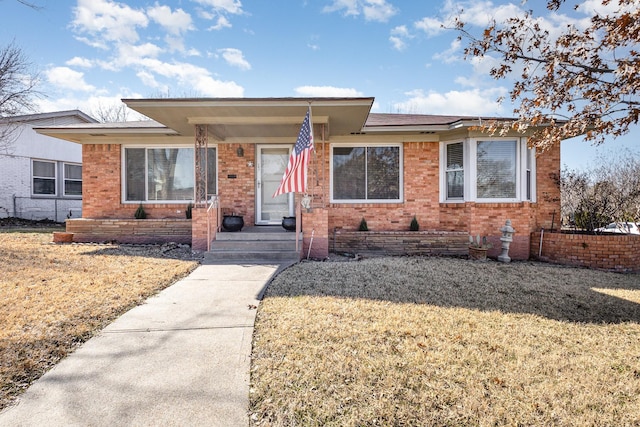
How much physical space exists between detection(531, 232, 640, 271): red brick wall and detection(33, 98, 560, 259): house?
81 cm

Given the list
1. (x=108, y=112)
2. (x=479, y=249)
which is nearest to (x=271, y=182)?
(x=479, y=249)

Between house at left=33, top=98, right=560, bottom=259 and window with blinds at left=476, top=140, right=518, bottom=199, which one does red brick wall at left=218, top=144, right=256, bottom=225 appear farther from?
window with blinds at left=476, top=140, right=518, bottom=199

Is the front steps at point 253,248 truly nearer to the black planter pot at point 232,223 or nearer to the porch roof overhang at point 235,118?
the black planter pot at point 232,223

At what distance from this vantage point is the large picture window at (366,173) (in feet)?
31.1

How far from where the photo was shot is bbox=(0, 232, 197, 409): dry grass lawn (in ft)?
9.48

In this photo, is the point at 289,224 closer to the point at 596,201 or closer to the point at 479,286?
the point at 479,286

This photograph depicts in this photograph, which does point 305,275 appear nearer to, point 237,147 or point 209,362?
point 209,362

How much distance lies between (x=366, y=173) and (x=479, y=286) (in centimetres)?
473

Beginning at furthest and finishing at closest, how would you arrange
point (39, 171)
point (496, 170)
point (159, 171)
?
point (39, 171) → point (159, 171) → point (496, 170)

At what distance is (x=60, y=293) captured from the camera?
452 centimetres

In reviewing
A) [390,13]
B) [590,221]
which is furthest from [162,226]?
[590,221]

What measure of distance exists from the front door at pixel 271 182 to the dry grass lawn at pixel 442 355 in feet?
14.6

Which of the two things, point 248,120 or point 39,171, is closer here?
point 248,120

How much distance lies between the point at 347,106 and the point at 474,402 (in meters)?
5.56
